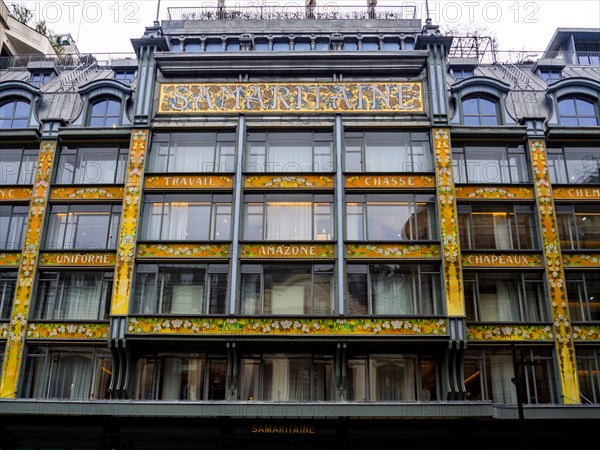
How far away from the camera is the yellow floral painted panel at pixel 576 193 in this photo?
29859 millimetres

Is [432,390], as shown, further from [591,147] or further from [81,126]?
[81,126]

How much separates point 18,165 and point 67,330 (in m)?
8.85

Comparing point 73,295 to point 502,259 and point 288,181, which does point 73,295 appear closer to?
point 288,181

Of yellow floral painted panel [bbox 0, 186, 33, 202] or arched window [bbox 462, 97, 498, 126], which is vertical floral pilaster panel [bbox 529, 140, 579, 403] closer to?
arched window [bbox 462, 97, 498, 126]

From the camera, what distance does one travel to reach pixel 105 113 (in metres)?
31.7

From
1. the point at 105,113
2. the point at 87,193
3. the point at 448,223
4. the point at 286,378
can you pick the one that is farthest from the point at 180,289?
the point at 448,223

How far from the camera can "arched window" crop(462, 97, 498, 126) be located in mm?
31203

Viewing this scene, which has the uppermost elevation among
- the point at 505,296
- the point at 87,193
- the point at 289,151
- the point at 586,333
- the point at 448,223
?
the point at 289,151

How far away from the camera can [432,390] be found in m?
26.7

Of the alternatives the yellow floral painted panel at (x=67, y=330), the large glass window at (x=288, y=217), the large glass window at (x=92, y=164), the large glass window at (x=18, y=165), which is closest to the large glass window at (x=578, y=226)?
the large glass window at (x=288, y=217)

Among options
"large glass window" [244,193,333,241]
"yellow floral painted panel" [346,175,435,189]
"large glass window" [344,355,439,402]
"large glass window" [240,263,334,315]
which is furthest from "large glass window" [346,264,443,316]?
"yellow floral painted panel" [346,175,435,189]

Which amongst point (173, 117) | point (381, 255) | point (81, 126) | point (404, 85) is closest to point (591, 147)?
point (404, 85)

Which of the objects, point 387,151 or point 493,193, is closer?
point 493,193

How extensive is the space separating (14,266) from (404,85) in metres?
19.5
